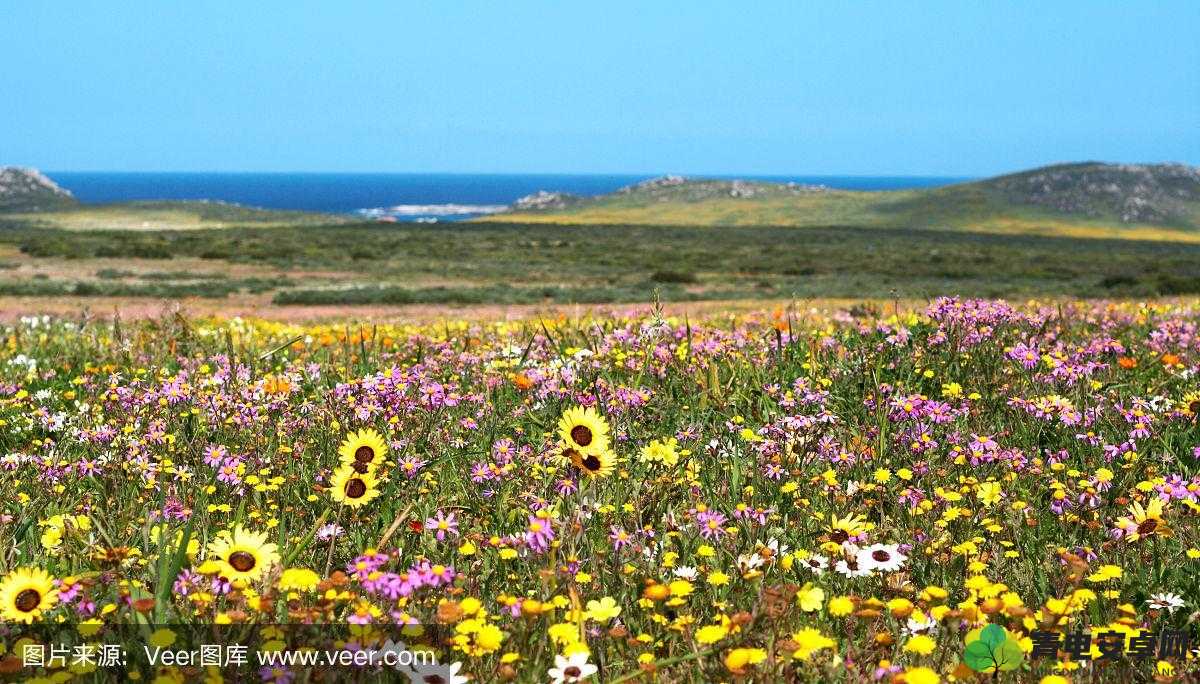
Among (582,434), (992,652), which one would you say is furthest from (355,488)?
(992,652)

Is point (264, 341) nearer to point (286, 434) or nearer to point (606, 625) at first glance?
point (286, 434)

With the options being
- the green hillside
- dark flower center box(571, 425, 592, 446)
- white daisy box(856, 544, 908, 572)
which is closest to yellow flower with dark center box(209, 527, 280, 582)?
dark flower center box(571, 425, 592, 446)

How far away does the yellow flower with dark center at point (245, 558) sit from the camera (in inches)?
102

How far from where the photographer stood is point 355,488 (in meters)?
3.20

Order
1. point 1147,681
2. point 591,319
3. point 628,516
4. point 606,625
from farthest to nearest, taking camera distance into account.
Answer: point 591,319
point 628,516
point 606,625
point 1147,681

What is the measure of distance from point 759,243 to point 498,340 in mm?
74757

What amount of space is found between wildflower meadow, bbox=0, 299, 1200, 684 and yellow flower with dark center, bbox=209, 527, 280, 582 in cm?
2

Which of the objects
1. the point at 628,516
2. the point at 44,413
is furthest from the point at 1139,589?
the point at 44,413

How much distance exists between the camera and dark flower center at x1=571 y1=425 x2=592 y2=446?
10.3ft

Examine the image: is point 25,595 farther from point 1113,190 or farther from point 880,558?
point 1113,190

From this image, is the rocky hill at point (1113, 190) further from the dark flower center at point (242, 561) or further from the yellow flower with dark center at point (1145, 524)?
the dark flower center at point (242, 561)

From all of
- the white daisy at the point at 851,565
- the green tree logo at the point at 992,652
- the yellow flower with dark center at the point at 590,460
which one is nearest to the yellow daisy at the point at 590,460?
the yellow flower with dark center at the point at 590,460

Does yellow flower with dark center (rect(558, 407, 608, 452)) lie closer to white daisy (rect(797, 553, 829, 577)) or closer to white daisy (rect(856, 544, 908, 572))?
white daisy (rect(797, 553, 829, 577))

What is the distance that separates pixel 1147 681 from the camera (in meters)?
2.62
